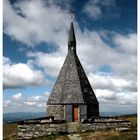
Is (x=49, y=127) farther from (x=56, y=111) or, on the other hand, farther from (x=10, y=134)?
(x=10, y=134)

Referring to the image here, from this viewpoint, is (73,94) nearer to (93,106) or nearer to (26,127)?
(93,106)

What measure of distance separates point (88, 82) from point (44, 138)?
38.0 ft

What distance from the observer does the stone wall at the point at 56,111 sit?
32344mm

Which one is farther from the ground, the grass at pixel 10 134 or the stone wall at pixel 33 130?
the stone wall at pixel 33 130

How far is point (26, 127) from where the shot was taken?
2664cm

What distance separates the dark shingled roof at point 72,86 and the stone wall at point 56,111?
468 millimetres

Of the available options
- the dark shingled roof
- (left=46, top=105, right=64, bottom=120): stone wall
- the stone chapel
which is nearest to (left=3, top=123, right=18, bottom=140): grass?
(left=46, top=105, right=64, bottom=120): stone wall

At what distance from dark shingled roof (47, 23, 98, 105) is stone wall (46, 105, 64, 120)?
468 mm

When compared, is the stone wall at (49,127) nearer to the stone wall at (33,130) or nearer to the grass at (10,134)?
the stone wall at (33,130)

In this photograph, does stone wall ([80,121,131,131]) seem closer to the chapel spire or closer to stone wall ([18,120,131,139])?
stone wall ([18,120,131,139])

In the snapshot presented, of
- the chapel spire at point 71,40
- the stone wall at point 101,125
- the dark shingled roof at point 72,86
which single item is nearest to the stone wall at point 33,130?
A: the stone wall at point 101,125

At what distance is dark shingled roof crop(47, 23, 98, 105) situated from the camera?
32.4 meters

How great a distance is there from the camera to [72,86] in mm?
33219

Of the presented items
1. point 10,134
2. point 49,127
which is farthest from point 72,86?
point 10,134
